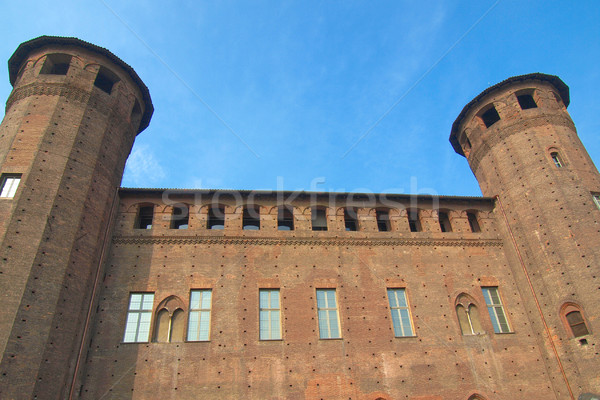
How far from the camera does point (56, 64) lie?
17031 millimetres

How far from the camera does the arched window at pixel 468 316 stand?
49.3 feet

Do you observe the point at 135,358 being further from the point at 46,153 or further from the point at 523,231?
the point at 523,231

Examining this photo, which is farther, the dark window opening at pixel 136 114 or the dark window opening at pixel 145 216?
the dark window opening at pixel 136 114

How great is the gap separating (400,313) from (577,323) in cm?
601

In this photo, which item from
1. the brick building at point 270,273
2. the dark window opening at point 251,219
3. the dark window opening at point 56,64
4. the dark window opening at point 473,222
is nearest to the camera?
→ the brick building at point 270,273

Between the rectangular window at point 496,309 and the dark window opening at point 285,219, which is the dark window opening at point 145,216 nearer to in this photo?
the dark window opening at point 285,219

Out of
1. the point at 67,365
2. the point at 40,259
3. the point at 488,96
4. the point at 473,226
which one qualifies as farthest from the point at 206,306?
the point at 488,96

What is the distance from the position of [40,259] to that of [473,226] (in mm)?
16984

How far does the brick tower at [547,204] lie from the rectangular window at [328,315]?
24.7 ft

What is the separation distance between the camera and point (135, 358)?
12875mm

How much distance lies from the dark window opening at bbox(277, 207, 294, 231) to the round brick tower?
6.52 metres

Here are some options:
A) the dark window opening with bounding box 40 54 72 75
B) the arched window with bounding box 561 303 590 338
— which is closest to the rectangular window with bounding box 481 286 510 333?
the arched window with bounding box 561 303 590 338

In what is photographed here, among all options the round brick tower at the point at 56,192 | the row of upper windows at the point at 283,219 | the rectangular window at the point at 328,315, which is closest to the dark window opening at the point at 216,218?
the row of upper windows at the point at 283,219

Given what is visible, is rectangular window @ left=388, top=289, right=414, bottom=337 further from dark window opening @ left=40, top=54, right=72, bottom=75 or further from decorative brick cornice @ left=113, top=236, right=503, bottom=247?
dark window opening @ left=40, top=54, right=72, bottom=75
